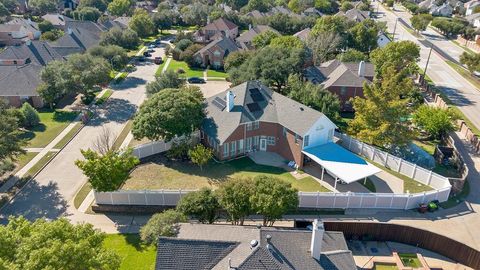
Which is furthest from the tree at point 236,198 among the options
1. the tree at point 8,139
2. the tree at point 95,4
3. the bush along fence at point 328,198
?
the tree at point 95,4

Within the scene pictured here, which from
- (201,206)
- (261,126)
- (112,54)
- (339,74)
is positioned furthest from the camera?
(112,54)

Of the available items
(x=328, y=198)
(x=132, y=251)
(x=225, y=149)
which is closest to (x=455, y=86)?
(x=328, y=198)

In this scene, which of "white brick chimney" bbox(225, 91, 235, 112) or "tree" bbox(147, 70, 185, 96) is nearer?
"white brick chimney" bbox(225, 91, 235, 112)

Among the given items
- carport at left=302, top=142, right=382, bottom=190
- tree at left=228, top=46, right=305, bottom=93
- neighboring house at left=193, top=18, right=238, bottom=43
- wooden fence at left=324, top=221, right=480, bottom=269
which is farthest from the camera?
neighboring house at left=193, top=18, right=238, bottom=43

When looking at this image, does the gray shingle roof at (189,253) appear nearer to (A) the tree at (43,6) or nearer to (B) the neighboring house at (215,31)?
(B) the neighboring house at (215,31)

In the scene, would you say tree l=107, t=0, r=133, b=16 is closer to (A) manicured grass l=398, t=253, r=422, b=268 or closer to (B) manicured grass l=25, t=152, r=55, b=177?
(B) manicured grass l=25, t=152, r=55, b=177

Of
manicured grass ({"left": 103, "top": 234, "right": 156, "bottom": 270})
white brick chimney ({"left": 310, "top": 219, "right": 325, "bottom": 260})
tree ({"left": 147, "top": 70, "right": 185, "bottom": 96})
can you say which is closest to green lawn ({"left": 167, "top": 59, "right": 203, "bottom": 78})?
tree ({"left": 147, "top": 70, "right": 185, "bottom": 96})

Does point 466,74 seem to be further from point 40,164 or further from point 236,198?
point 40,164
